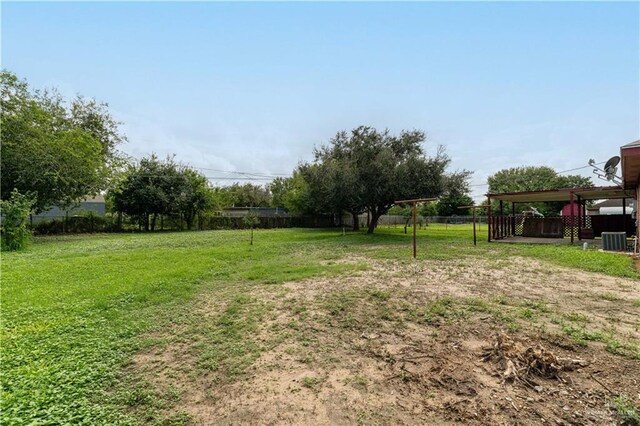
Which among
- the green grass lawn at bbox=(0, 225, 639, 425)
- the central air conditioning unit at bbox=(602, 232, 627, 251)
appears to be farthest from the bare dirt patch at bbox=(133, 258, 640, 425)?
the central air conditioning unit at bbox=(602, 232, 627, 251)

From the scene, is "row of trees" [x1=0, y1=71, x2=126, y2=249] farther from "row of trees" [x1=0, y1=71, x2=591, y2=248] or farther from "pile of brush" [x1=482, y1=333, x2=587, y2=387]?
"pile of brush" [x1=482, y1=333, x2=587, y2=387]

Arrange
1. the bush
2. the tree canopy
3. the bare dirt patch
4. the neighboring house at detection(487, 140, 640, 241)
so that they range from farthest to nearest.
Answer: the tree canopy, the neighboring house at detection(487, 140, 640, 241), the bush, the bare dirt patch

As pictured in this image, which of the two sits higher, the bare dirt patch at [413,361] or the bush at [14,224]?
the bush at [14,224]

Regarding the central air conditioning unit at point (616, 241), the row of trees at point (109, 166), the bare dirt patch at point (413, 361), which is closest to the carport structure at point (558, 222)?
→ the row of trees at point (109, 166)

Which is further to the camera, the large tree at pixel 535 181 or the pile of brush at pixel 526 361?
the large tree at pixel 535 181

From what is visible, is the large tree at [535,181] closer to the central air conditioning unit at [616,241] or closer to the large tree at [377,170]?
the large tree at [377,170]

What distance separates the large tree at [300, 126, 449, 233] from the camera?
46.7 feet

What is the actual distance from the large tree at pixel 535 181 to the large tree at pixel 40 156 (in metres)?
39.8

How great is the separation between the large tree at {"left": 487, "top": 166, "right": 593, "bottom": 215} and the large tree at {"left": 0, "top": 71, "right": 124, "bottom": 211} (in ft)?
130

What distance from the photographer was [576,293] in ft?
15.9

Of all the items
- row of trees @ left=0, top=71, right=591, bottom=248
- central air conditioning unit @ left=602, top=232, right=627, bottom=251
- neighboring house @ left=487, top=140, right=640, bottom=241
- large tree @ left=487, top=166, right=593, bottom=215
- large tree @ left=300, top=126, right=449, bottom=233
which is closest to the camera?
central air conditioning unit @ left=602, top=232, right=627, bottom=251

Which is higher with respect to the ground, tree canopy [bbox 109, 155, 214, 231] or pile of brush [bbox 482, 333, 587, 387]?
tree canopy [bbox 109, 155, 214, 231]

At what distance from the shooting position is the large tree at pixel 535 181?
127 ft

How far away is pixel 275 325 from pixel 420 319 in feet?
5.50
